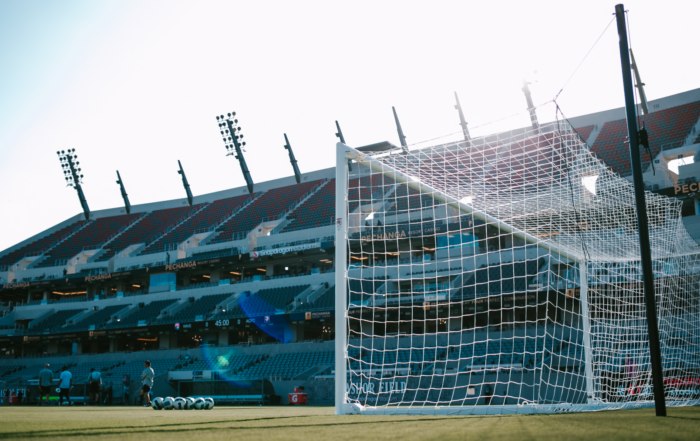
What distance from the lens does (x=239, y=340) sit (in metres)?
34.9

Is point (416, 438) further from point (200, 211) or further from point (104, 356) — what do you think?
point (200, 211)

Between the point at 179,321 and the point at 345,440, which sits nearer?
the point at 345,440

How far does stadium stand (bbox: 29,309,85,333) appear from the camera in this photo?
36072 millimetres

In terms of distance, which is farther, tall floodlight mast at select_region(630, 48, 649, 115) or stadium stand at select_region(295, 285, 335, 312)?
tall floodlight mast at select_region(630, 48, 649, 115)

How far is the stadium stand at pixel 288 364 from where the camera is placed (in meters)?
24.1

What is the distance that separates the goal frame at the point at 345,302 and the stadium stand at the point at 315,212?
23.4 metres

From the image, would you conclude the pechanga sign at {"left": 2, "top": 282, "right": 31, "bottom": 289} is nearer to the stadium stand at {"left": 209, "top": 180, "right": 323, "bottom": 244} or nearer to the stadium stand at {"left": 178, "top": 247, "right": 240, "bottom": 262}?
the stadium stand at {"left": 178, "top": 247, "right": 240, "bottom": 262}

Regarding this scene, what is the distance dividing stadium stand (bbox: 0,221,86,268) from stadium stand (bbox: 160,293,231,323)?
62.0ft

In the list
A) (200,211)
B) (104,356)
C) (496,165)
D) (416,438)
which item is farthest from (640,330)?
(200,211)

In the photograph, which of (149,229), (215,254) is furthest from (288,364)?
(149,229)

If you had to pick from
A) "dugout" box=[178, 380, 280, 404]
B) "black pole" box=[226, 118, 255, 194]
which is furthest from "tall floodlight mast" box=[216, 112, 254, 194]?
"dugout" box=[178, 380, 280, 404]

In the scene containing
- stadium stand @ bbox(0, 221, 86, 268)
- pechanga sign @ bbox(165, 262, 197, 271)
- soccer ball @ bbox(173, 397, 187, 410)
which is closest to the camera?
soccer ball @ bbox(173, 397, 187, 410)

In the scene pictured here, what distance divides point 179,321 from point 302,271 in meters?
8.01

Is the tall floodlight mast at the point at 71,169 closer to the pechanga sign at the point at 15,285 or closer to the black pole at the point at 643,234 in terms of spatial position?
the pechanga sign at the point at 15,285
